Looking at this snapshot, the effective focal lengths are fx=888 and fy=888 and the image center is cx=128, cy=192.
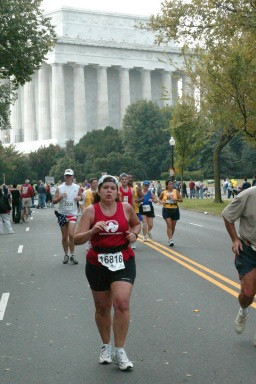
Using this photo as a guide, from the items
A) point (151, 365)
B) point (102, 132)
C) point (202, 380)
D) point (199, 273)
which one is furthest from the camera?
point (102, 132)

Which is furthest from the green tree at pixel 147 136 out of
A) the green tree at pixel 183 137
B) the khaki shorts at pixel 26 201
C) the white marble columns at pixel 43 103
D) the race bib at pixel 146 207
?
the race bib at pixel 146 207

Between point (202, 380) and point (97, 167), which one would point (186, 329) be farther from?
point (97, 167)

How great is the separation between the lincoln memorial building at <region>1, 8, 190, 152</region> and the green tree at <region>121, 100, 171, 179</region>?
17392 mm

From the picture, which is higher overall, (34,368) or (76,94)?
(76,94)

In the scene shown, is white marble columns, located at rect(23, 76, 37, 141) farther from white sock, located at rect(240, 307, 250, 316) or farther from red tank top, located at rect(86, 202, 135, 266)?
red tank top, located at rect(86, 202, 135, 266)

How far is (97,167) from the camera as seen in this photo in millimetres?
97062

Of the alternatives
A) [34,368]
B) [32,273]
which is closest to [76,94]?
[32,273]

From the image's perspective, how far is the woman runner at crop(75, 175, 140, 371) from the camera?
25.5 feet

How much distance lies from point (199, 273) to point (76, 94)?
395ft

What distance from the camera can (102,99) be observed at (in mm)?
137000

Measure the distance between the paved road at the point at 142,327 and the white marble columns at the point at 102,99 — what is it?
118768 millimetres

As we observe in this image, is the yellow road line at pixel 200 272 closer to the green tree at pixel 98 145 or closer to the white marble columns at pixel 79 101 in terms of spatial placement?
the green tree at pixel 98 145

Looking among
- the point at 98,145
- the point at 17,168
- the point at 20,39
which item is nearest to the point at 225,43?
the point at 20,39

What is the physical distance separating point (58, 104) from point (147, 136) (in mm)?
25880
